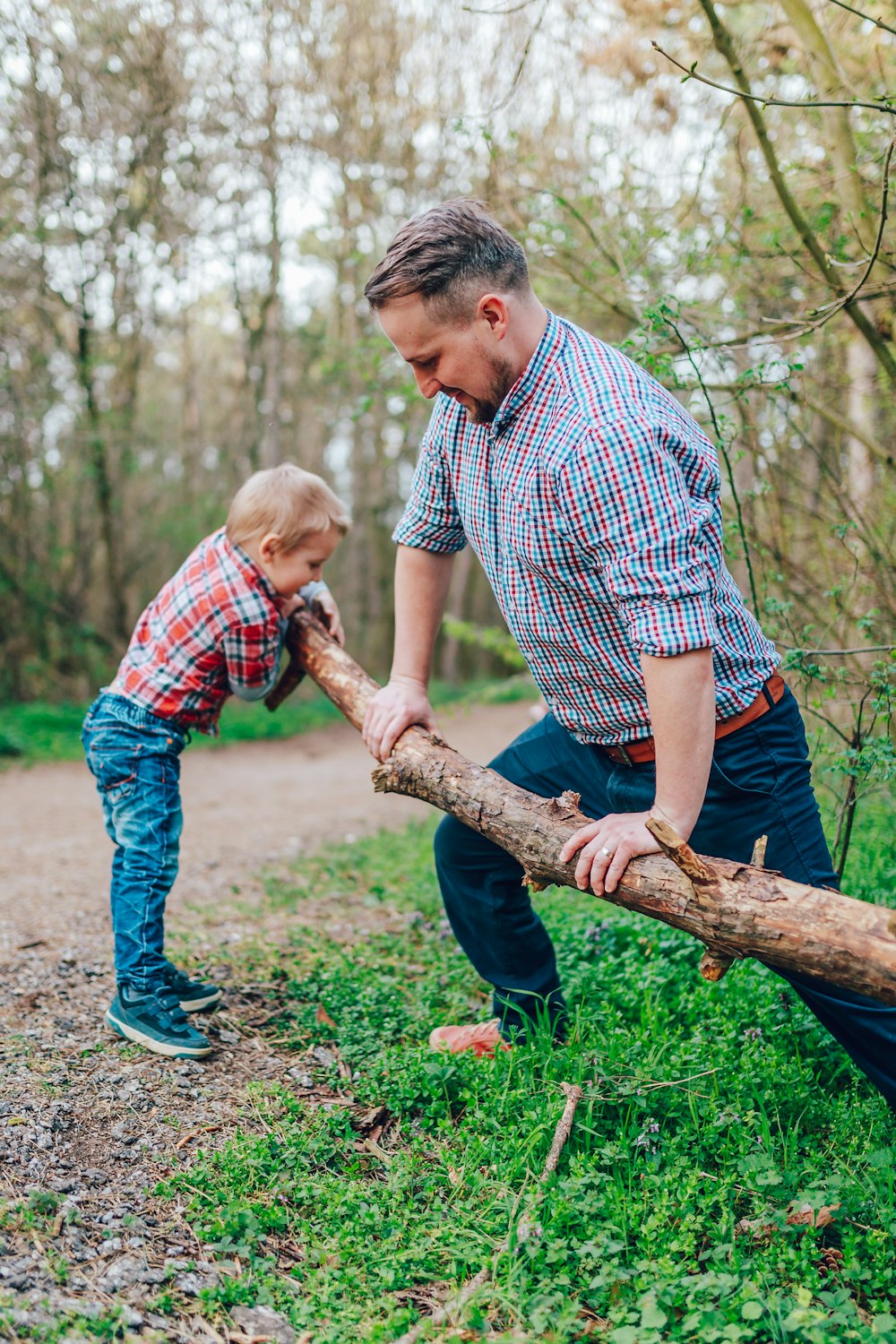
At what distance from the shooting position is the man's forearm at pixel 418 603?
10.1 feet

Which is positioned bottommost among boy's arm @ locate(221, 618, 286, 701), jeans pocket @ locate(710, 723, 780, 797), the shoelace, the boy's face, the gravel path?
the gravel path

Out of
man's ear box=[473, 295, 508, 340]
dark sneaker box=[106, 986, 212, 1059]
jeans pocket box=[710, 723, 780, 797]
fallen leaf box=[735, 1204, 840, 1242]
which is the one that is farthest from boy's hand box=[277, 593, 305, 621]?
fallen leaf box=[735, 1204, 840, 1242]

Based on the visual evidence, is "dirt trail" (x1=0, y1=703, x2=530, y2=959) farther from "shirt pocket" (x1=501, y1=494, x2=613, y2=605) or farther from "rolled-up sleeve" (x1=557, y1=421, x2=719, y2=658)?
"rolled-up sleeve" (x1=557, y1=421, x2=719, y2=658)

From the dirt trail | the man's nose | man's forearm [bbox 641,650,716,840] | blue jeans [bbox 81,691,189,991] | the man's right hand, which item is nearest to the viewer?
man's forearm [bbox 641,650,716,840]

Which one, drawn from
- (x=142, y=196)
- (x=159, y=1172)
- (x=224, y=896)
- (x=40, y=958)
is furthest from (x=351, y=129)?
(x=159, y=1172)

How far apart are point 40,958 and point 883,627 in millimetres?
3611

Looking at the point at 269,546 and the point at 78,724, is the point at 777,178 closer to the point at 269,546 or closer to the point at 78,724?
the point at 269,546

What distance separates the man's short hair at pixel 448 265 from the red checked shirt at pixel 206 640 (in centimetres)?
128

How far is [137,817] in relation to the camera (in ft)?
11.0

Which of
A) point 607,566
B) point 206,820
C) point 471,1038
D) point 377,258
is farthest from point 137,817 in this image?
point 377,258

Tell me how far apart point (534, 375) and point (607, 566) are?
1.68 feet

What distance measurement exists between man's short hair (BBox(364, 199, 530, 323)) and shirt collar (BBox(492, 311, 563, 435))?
0.13 m

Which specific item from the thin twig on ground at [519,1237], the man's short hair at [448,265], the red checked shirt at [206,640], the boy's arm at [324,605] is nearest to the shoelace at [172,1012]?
the red checked shirt at [206,640]

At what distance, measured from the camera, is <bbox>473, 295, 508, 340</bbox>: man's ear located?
2326 mm
